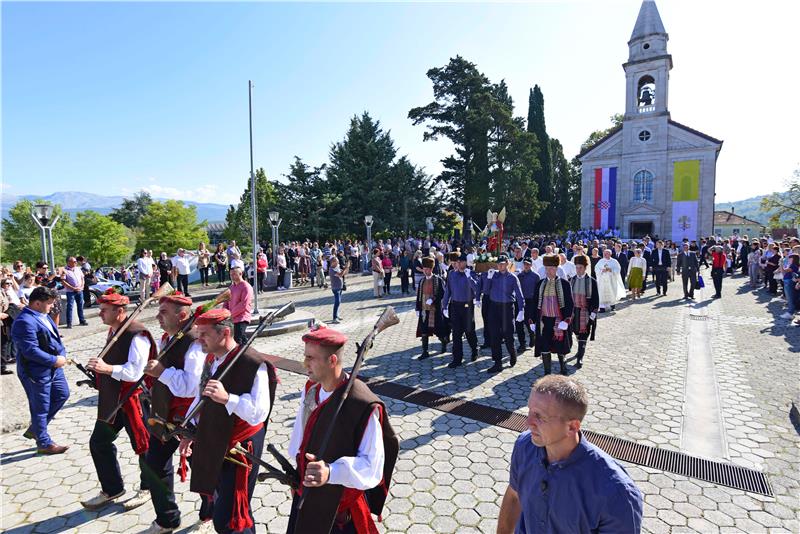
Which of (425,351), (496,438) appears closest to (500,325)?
(425,351)

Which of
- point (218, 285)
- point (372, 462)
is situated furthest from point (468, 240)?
point (372, 462)

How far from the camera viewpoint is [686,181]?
39719 mm

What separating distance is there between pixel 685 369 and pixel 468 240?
105 feet

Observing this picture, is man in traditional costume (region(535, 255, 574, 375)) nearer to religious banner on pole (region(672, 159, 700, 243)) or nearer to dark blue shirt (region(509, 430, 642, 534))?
dark blue shirt (region(509, 430, 642, 534))

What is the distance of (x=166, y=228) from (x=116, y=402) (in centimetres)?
5600

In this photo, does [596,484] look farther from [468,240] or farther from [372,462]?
[468,240]

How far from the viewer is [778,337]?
33.3 feet

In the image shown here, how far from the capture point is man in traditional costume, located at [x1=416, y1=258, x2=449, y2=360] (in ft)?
30.1

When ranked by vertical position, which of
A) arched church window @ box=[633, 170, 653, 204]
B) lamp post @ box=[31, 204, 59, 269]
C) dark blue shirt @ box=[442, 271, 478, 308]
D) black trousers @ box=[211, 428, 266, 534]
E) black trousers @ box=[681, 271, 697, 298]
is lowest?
black trousers @ box=[211, 428, 266, 534]

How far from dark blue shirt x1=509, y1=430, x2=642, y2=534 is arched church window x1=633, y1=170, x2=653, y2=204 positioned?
150 feet

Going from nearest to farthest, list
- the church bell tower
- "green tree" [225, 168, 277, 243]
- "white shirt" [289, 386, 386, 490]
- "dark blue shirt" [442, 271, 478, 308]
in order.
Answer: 1. "white shirt" [289, 386, 386, 490]
2. "dark blue shirt" [442, 271, 478, 308]
3. the church bell tower
4. "green tree" [225, 168, 277, 243]

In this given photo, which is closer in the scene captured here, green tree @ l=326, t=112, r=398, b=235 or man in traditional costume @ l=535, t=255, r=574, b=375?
man in traditional costume @ l=535, t=255, r=574, b=375

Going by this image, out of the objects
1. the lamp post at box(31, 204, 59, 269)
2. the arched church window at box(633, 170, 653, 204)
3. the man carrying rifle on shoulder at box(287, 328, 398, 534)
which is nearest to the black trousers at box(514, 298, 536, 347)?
the man carrying rifle on shoulder at box(287, 328, 398, 534)

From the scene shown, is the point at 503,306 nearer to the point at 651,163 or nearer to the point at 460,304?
the point at 460,304
